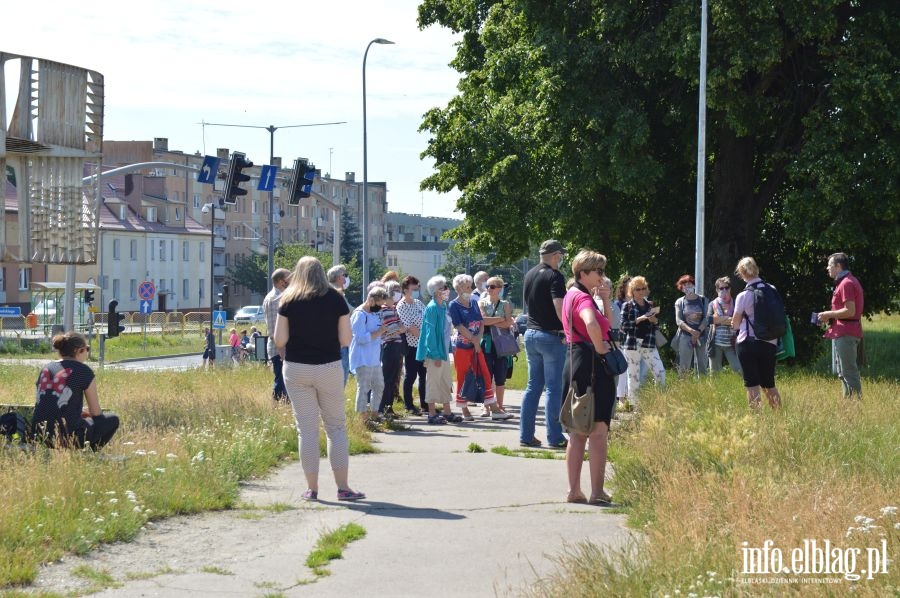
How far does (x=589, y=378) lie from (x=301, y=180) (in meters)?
22.9

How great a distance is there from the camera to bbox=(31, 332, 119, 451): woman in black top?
987cm

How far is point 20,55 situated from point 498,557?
1052cm

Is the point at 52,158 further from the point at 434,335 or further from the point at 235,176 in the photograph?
the point at 235,176

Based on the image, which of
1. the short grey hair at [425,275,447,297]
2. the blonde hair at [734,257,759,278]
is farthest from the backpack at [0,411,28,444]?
the blonde hair at [734,257,759,278]

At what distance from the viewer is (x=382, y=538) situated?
26.2 feet

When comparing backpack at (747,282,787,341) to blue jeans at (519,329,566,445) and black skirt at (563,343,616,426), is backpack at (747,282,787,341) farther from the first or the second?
black skirt at (563,343,616,426)

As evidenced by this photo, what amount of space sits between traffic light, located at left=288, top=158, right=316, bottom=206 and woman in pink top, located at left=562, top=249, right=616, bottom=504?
22.3 m

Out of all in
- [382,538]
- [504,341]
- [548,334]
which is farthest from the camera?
[504,341]

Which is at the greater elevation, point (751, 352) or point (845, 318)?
point (845, 318)

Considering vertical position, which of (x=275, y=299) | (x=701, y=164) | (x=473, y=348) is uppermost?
(x=701, y=164)

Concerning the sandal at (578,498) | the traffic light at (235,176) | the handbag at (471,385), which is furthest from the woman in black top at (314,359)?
the traffic light at (235,176)

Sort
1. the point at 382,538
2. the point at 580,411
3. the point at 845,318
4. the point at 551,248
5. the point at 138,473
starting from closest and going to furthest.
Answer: the point at 382,538 → the point at 580,411 → the point at 138,473 → the point at 551,248 → the point at 845,318

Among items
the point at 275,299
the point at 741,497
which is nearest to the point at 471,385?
the point at 275,299

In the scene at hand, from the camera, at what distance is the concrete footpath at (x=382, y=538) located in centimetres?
673
